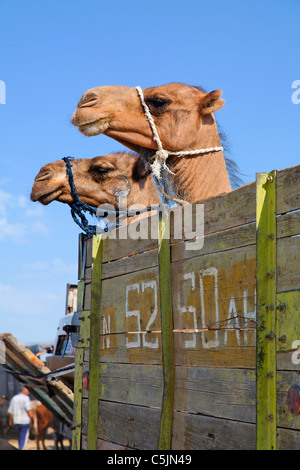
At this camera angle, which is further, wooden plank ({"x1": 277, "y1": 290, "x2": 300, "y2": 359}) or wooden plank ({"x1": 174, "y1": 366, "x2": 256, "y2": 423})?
wooden plank ({"x1": 174, "y1": 366, "x2": 256, "y2": 423})

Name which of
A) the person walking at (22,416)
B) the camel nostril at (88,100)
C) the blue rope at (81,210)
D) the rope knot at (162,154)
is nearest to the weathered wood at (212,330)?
the rope knot at (162,154)

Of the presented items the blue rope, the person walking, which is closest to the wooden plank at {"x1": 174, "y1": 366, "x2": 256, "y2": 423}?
the blue rope

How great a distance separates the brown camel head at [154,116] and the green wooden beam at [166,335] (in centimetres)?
188

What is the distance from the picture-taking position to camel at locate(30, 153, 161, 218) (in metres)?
7.32

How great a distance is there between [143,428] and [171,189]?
8.20 ft

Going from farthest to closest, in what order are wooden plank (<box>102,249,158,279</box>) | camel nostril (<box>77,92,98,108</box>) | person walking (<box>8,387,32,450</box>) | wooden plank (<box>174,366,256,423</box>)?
1. person walking (<box>8,387,32,450</box>)
2. camel nostril (<box>77,92,98,108</box>)
3. wooden plank (<box>102,249,158,279</box>)
4. wooden plank (<box>174,366,256,423</box>)

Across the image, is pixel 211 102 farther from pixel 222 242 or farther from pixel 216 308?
pixel 216 308

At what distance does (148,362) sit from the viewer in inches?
142

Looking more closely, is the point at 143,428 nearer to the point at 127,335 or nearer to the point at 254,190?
the point at 127,335

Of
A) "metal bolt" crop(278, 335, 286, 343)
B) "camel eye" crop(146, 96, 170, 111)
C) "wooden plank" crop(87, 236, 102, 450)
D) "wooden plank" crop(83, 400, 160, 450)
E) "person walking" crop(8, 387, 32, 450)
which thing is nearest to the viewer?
"metal bolt" crop(278, 335, 286, 343)

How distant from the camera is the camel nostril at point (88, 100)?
5227 millimetres

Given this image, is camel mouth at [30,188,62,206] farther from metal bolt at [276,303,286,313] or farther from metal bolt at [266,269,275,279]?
metal bolt at [276,303,286,313]

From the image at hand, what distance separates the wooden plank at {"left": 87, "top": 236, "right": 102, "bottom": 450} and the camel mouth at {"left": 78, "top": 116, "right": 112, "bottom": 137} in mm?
1154
